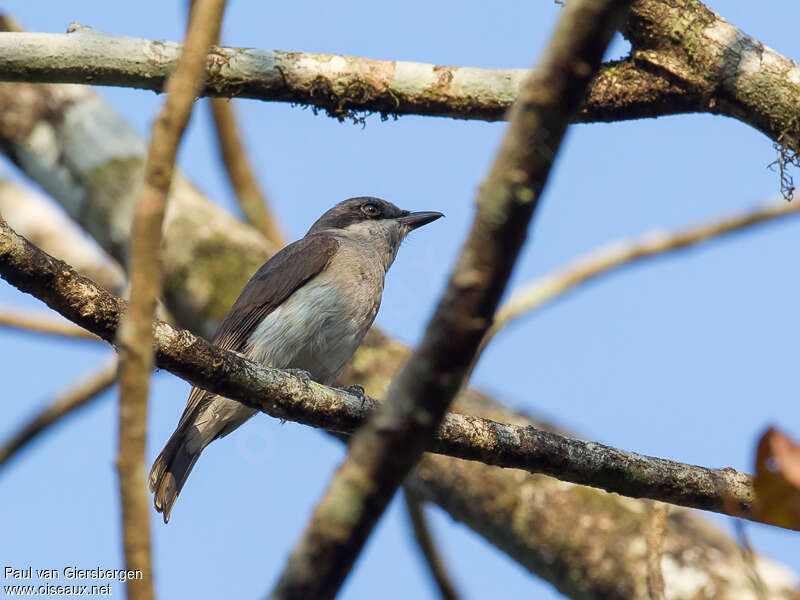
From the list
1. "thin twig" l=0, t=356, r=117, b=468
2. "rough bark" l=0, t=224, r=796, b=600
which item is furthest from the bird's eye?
"thin twig" l=0, t=356, r=117, b=468

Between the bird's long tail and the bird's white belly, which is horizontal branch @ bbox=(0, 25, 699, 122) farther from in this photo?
the bird's long tail

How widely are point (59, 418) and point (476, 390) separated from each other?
12.7ft

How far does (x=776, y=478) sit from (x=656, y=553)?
2919 millimetres

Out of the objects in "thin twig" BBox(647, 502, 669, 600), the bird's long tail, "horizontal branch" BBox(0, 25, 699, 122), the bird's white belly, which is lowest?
"thin twig" BBox(647, 502, 669, 600)

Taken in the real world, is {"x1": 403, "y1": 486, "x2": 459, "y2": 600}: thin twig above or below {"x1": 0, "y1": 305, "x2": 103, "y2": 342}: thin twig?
below

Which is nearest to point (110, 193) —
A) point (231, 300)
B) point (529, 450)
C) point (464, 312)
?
point (231, 300)

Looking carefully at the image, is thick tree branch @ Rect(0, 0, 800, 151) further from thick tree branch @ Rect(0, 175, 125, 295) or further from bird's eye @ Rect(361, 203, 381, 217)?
thick tree branch @ Rect(0, 175, 125, 295)

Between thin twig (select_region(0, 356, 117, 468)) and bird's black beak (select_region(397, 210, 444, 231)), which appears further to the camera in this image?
thin twig (select_region(0, 356, 117, 468))

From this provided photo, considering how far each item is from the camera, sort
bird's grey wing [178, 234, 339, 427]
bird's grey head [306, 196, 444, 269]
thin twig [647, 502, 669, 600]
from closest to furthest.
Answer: thin twig [647, 502, 669, 600] → bird's grey wing [178, 234, 339, 427] → bird's grey head [306, 196, 444, 269]

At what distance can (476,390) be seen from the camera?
827cm

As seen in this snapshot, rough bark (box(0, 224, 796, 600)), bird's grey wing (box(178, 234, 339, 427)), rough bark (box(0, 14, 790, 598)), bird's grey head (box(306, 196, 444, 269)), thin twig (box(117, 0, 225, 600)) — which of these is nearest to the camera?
thin twig (box(117, 0, 225, 600))

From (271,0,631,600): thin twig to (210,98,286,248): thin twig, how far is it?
8.30 metres

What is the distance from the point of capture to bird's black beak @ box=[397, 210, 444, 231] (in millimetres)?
8109

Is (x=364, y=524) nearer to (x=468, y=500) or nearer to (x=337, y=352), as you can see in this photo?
(x=337, y=352)
